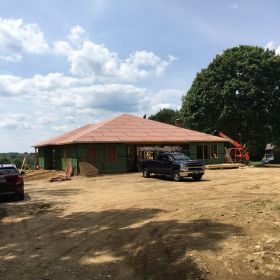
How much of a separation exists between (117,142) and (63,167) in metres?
7.58

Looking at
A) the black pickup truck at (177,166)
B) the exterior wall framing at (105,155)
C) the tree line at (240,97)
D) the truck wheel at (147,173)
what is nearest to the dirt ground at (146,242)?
the black pickup truck at (177,166)

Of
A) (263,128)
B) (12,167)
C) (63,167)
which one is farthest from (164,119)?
(12,167)

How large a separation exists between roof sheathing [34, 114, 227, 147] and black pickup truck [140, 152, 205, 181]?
25.7 ft

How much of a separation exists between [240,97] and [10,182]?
34037 mm

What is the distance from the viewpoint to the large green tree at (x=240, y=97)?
45562 mm

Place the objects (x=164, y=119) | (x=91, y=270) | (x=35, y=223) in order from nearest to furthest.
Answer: (x=91, y=270)
(x=35, y=223)
(x=164, y=119)

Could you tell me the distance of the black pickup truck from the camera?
2484 centimetres

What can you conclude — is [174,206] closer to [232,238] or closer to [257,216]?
[257,216]

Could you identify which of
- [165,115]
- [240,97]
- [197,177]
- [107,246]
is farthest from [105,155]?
[165,115]

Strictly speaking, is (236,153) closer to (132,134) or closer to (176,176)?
A: (132,134)

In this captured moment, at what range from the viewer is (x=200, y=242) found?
331 inches

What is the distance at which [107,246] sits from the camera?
879cm

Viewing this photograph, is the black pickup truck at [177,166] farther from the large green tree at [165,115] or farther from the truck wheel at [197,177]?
the large green tree at [165,115]

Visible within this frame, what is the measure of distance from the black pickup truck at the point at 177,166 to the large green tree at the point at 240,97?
69.1 feet
